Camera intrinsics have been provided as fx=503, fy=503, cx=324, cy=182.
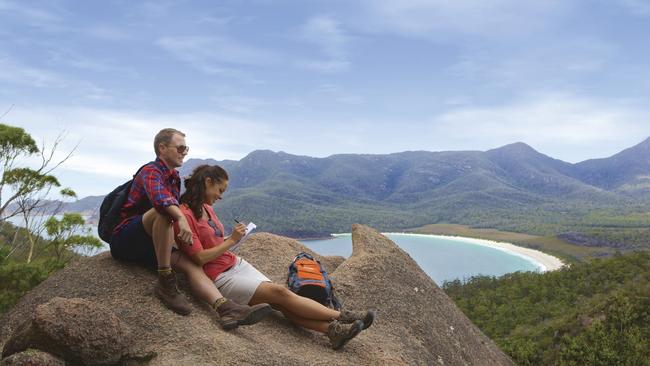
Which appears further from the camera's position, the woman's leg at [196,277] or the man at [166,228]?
the woman's leg at [196,277]

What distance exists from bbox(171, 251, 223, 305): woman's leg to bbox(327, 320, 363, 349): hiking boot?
1669 millimetres

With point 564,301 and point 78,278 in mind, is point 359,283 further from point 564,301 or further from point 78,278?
point 564,301

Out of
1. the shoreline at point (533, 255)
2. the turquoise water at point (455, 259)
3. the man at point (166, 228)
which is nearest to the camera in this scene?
the man at point (166, 228)

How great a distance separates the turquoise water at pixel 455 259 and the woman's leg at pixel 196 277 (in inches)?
4472

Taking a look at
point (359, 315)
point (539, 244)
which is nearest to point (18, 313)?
point (359, 315)

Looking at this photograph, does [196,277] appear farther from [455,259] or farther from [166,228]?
[455,259]

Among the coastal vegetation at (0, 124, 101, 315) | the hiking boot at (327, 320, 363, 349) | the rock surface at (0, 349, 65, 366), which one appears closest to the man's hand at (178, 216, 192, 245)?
the rock surface at (0, 349, 65, 366)

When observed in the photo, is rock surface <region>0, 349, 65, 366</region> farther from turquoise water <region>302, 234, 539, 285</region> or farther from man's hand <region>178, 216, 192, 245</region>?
turquoise water <region>302, 234, 539, 285</region>

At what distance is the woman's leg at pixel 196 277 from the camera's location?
23.5 ft

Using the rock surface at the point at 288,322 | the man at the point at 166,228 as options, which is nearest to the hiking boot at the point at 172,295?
the man at the point at 166,228

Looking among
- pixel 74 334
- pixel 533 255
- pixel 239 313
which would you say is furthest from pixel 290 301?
pixel 533 255

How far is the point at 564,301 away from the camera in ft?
223

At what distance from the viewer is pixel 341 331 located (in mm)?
7191

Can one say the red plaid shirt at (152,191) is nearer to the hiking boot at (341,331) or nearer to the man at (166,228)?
the man at (166,228)
